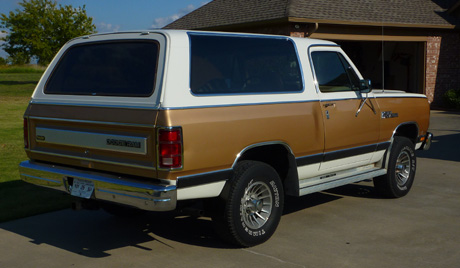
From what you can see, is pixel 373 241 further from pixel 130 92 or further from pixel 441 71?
pixel 441 71

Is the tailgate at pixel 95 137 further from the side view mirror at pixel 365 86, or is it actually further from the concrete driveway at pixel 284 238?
the side view mirror at pixel 365 86

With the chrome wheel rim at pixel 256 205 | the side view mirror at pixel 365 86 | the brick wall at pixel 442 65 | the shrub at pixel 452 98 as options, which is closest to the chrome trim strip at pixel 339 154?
the chrome wheel rim at pixel 256 205

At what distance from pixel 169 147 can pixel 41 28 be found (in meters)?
41.0

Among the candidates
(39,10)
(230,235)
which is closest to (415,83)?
(230,235)

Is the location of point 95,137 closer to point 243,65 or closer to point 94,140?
point 94,140

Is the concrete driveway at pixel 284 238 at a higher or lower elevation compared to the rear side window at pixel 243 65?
lower

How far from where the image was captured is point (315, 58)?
667cm

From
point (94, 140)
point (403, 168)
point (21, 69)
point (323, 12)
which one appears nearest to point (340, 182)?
point (403, 168)

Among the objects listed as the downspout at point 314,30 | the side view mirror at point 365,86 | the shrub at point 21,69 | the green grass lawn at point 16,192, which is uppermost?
the downspout at point 314,30

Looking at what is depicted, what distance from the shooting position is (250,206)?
5.70m

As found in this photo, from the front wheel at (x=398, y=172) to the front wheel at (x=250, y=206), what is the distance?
225 centimetres

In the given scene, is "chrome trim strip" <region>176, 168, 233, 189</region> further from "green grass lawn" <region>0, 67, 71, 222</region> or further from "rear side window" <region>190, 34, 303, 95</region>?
"green grass lawn" <region>0, 67, 71, 222</region>

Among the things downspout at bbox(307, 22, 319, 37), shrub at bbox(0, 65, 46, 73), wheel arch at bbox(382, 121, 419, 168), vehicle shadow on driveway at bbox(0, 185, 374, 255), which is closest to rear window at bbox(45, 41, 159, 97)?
vehicle shadow on driveway at bbox(0, 185, 374, 255)

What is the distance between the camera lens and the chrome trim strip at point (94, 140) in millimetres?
5004
